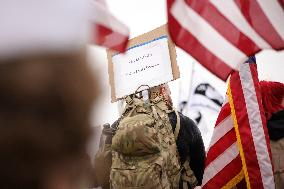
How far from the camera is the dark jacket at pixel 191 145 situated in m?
2.61

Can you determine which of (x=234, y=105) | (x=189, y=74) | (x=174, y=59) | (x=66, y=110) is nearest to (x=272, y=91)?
(x=234, y=105)

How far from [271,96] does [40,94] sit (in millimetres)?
1888

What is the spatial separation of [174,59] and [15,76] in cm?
191

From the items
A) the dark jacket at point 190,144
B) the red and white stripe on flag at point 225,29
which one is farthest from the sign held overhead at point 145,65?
the red and white stripe on flag at point 225,29

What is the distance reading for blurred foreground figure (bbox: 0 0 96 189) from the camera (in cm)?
57

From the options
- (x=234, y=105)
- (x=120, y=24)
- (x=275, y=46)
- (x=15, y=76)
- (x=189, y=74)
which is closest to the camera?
(x=15, y=76)

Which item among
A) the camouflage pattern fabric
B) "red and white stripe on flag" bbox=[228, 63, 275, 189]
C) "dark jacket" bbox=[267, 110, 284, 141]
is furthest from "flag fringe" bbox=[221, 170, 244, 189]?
the camouflage pattern fabric

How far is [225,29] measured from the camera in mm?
1622

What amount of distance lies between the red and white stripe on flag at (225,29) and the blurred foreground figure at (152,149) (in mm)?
909

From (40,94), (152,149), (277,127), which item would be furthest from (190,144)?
(40,94)

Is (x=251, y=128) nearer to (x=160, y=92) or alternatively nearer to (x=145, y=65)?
(x=145, y=65)

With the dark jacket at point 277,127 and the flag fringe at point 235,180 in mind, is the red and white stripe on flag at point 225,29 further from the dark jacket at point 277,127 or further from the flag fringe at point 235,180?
the flag fringe at point 235,180

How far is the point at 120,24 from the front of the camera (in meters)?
1.42

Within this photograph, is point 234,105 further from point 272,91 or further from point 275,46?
point 275,46
